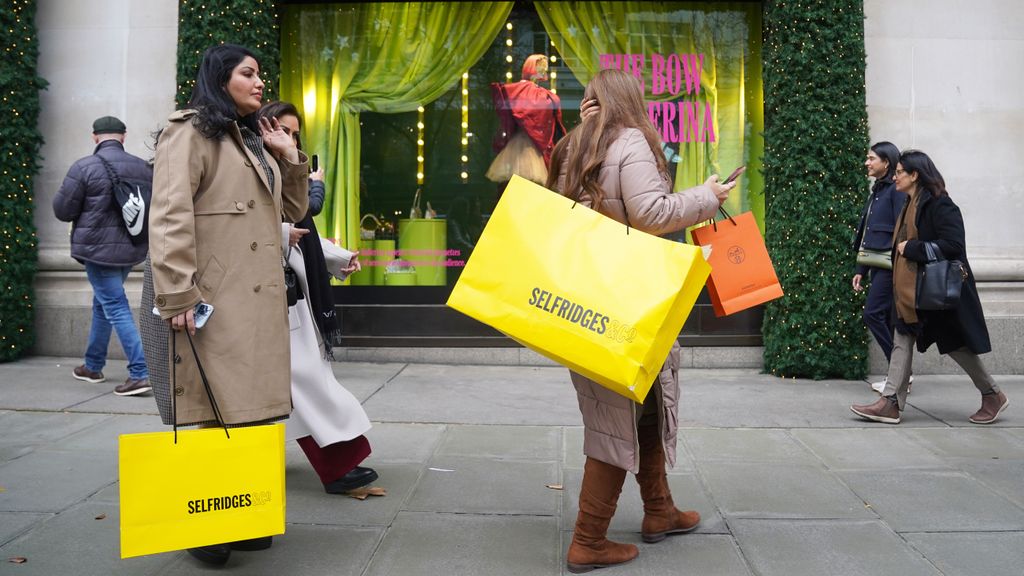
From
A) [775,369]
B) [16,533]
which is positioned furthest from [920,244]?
[16,533]

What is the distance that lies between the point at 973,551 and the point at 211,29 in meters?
6.91

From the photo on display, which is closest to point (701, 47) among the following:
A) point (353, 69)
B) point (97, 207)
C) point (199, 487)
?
point (353, 69)

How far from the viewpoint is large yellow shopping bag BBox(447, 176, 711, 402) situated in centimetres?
308

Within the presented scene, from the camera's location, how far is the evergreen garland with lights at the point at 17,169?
7.93 metres

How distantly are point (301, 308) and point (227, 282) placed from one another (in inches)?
37.6

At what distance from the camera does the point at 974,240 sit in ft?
27.1

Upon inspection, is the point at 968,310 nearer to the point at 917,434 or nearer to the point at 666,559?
the point at 917,434

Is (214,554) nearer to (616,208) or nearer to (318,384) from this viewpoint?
(318,384)

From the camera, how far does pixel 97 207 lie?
6672mm

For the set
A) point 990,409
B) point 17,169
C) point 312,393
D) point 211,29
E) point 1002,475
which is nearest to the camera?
point 312,393

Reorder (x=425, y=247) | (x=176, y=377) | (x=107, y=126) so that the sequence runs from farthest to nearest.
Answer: (x=425, y=247) < (x=107, y=126) < (x=176, y=377)

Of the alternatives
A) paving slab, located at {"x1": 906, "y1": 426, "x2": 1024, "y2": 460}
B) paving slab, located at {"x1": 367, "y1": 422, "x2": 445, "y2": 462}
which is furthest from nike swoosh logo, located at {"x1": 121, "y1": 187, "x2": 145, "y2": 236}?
paving slab, located at {"x1": 906, "y1": 426, "x2": 1024, "y2": 460}

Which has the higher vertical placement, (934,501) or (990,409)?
(990,409)

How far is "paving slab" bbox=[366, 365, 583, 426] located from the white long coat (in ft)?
5.85
